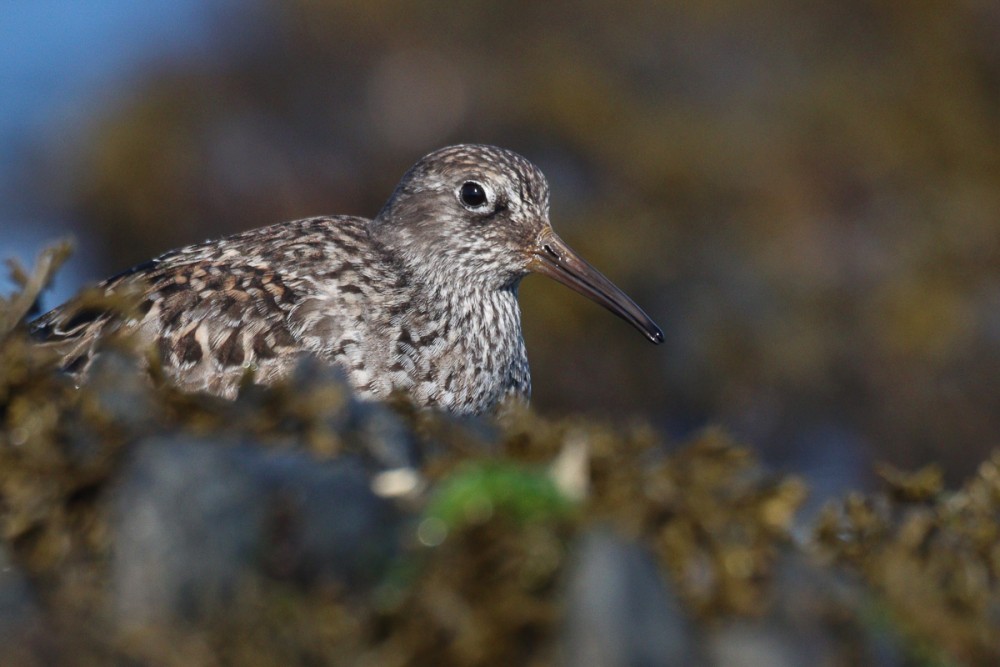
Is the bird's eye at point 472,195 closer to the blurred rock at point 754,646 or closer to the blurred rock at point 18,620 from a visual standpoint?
the blurred rock at point 18,620

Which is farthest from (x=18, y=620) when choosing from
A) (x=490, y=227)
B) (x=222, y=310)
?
(x=490, y=227)

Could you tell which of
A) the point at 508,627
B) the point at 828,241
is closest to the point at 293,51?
the point at 828,241

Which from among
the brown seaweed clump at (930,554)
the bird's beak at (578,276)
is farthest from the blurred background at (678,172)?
the brown seaweed clump at (930,554)

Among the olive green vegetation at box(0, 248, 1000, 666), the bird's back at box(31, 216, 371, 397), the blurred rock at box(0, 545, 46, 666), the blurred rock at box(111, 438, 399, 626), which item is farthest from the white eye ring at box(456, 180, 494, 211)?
the blurred rock at box(0, 545, 46, 666)

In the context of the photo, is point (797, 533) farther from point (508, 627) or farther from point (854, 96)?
point (854, 96)

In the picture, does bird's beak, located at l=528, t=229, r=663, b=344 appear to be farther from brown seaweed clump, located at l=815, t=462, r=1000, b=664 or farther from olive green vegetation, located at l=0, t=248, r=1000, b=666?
olive green vegetation, located at l=0, t=248, r=1000, b=666

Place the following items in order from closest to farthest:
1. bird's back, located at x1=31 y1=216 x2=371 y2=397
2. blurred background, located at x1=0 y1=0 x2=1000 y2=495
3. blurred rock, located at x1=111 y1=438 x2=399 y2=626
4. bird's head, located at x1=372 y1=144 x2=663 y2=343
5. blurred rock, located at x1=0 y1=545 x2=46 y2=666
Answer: blurred rock, located at x1=0 y1=545 x2=46 y2=666 → blurred rock, located at x1=111 y1=438 x2=399 y2=626 → bird's back, located at x1=31 y1=216 x2=371 y2=397 → bird's head, located at x1=372 y1=144 x2=663 y2=343 → blurred background, located at x1=0 y1=0 x2=1000 y2=495

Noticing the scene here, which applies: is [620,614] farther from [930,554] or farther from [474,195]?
[474,195]
